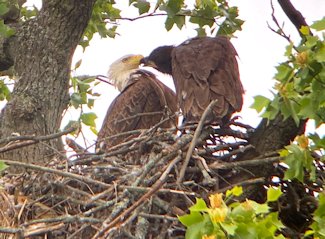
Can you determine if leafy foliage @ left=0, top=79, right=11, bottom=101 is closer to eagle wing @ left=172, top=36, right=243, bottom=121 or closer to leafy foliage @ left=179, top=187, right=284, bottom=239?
eagle wing @ left=172, top=36, right=243, bottom=121

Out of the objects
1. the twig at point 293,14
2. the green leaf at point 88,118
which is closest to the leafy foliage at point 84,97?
the green leaf at point 88,118

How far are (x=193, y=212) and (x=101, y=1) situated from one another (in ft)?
14.9

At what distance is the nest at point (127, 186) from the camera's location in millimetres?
5883

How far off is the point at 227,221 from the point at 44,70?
115 inches

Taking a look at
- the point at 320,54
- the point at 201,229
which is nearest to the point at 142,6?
the point at 320,54

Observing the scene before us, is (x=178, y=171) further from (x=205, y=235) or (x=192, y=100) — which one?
(x=205, y=235)

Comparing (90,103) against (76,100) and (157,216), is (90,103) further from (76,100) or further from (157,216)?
(157,216)

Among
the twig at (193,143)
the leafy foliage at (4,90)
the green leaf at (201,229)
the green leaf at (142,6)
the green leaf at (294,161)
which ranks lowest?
the green leaf at (201,229)

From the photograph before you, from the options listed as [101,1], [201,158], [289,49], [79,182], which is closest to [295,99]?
[289,49]

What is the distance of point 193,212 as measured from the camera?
5.00 meters

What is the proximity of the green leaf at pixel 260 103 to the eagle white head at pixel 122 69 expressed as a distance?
359cm

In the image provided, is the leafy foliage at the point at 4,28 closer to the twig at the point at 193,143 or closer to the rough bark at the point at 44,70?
the rough bark at the point at 44,70

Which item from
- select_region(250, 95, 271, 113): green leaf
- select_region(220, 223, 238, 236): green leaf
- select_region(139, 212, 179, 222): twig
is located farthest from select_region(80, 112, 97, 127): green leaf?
select_region(220, 223, 238, 236): green leaf

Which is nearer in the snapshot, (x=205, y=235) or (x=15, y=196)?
(x=205, y=235)
